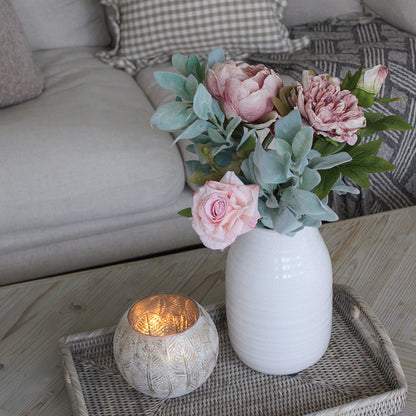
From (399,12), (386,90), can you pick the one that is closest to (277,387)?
(386,90)

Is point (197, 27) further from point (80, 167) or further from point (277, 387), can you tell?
point (277, 387)

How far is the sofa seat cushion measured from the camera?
116 cm

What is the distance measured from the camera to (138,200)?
123 centimetres

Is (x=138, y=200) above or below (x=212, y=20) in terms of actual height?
below

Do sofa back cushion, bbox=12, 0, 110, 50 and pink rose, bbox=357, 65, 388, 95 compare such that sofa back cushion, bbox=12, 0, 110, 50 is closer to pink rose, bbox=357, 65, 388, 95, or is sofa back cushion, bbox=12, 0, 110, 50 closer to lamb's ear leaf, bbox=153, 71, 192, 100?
lamb's ear leaf, bbox=153, 71, 192, 100

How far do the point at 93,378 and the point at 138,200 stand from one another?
58 cm

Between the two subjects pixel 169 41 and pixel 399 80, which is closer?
pixel 399 80

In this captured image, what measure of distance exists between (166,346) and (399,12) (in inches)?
57.0

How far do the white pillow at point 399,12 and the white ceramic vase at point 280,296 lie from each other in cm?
126

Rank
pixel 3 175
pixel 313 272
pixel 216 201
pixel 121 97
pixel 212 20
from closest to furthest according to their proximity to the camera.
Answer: pixel 216 201 < pixel 313 272 < pixel 3 175 < pixel 121 97 < pixel 212 20

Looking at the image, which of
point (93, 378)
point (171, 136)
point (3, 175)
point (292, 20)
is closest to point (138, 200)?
point (171, 136)

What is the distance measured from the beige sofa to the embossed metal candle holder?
0.59 m

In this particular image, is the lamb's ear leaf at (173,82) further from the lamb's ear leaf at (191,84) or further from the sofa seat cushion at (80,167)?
the sofa seat cushion at (80,167)

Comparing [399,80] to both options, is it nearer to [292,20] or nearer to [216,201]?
[292,20]
